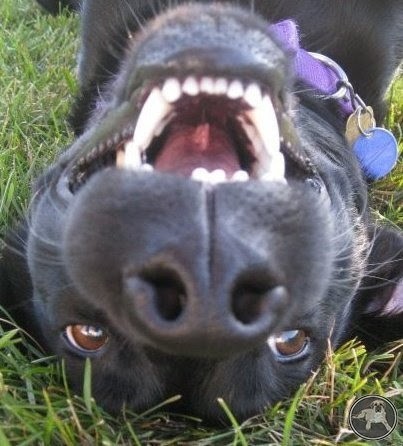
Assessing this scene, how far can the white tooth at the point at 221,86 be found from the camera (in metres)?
1.73

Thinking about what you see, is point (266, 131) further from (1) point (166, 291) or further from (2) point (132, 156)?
(1) point (166, 291)

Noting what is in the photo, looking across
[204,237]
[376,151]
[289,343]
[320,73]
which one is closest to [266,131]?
[204,237]

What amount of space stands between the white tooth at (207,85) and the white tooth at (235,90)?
4 centimetres

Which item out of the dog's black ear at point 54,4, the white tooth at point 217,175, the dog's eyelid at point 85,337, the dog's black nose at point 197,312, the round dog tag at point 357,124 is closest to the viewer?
the dog's black nose at point 197,312

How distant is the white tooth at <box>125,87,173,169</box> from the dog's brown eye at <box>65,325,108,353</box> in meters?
0.48

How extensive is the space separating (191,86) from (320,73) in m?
1.26

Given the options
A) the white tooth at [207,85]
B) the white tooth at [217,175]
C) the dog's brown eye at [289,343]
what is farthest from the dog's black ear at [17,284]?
the white tooth at [207,85]

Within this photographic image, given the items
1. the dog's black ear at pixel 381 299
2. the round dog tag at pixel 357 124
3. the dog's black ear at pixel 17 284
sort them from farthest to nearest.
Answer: the round dog tag at pixel 357 124, the dog's black ear at pixel 381 299, the dog's black ear at pixel 17 284

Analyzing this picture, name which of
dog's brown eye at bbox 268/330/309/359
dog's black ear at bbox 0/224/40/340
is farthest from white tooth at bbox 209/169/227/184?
dog's black ear at bbox 0/224/40/340

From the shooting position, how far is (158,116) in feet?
5.87

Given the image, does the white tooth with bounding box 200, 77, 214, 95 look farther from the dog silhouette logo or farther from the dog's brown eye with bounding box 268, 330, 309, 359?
the dog silhouette logo

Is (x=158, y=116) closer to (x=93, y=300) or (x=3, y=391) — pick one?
(x=93, y=300)

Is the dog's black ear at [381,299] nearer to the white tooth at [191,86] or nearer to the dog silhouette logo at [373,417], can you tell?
the dog silhouette logo at [373,417]

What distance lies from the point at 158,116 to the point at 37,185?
82 cm
